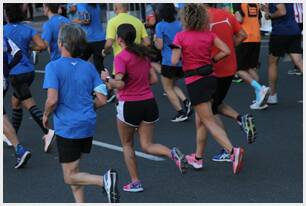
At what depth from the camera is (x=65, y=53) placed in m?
5.06

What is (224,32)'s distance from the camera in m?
6.64

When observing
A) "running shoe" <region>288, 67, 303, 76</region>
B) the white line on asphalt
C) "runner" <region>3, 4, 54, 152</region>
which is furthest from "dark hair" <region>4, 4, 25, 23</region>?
"running shoe" <region>288, 67, 303, 76</region>

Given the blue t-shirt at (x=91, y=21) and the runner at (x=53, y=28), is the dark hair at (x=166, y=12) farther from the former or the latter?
the blue t-shirt at (x=91, y=21)

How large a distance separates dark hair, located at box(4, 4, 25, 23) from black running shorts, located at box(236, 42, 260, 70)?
11.4ft

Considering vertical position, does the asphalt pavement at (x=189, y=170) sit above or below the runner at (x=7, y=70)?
below

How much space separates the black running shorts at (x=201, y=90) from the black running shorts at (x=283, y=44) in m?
3.29

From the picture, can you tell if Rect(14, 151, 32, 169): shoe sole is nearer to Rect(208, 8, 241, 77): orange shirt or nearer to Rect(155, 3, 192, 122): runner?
Rect(208, 8, 241, 77): orange shirt

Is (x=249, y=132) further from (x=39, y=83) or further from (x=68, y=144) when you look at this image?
(x=39, y=83)

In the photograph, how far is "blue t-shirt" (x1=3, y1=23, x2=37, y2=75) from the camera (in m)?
7.25

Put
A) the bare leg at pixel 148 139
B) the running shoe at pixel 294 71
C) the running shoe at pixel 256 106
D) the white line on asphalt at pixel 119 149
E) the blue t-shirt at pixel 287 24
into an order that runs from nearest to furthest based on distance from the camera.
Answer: the bare leg at pixel 148 139 < the white line on asphalt at pixel 119 149 < the running shoe at pixel 256 106 < the blue t-shirt at pixel 287 24 < the running shoe at pixel 294 71

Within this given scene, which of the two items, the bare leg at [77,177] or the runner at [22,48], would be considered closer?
the bare leg at [77,177]

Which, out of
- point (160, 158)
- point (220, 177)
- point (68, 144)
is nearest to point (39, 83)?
point (160, 158)

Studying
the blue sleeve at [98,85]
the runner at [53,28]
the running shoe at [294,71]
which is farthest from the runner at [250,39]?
the blue sleeve at [98,85]

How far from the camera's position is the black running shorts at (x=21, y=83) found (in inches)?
291
